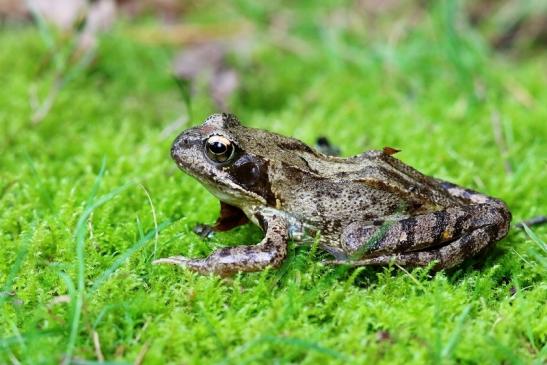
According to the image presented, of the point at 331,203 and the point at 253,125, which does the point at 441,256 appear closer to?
the point at 331,203

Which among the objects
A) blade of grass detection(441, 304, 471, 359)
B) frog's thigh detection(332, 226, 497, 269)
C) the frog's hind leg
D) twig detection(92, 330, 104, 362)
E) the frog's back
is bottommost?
blade of grass detection(441, 304, 471, 359)

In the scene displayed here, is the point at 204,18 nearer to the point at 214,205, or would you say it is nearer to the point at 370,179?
the point at 214,205

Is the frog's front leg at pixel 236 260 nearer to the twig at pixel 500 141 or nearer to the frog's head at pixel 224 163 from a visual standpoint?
the frog's head at pixel 224 163

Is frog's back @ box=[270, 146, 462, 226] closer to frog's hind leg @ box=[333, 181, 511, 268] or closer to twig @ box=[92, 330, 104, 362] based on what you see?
frog's hind leg @ box=[333, 181, 511, 268]

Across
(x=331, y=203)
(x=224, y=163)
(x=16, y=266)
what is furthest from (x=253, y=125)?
(x=16, y=266)

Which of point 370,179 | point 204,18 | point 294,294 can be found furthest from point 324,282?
point 204,18

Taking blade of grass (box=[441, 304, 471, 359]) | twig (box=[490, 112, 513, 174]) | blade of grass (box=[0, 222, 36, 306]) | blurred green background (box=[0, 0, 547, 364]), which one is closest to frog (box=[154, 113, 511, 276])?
blurred green background (box=[0, 0, 547, 364])

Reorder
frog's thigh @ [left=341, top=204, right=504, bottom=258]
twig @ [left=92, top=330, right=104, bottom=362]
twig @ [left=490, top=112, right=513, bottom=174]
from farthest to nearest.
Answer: twig @ [left=490, top=112, right=513, bottom=174], frog's thigh @ [left=341, top=204, right=504, bottom=258], twig @ [left=92, top=330, right=104, bottom=362]
